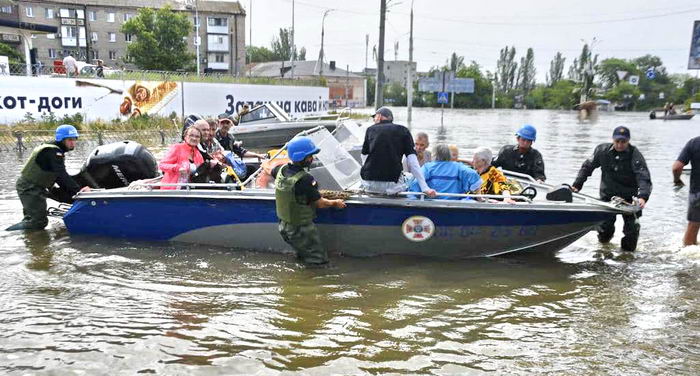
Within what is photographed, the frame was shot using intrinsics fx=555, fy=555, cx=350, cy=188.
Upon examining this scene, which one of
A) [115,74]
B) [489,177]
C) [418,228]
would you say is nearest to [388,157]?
[418,228]

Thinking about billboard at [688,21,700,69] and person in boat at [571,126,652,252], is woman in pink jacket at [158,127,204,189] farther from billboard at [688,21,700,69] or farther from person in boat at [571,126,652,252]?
billboard at [688,21,700,69]

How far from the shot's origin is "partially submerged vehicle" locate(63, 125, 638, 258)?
19.3 feet

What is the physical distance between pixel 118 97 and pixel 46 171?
15717mm

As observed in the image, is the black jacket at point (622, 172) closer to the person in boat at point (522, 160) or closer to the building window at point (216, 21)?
the person in boat at point (522, 160)

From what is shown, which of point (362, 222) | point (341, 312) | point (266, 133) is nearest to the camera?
point (341, 312)

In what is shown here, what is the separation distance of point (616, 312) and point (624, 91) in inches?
4443

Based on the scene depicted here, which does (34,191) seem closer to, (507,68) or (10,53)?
(10,53)

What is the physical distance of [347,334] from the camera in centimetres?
448

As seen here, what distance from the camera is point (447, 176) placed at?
6.15 meters

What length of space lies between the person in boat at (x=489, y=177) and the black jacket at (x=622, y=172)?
1178 millimetres

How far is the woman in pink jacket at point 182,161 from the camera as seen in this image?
6.82 metres

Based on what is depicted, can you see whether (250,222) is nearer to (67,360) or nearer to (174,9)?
(67,360)

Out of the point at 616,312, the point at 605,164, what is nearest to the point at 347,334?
the point at 616,312

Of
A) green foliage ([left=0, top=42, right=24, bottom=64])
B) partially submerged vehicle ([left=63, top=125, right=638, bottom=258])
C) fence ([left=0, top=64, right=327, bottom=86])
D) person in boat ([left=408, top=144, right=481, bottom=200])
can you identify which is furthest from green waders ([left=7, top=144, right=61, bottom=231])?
green foliage ([left=0, top=42, right=24, bottom=64])
